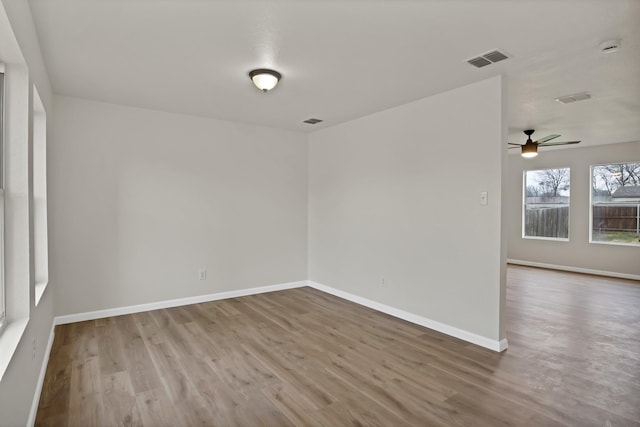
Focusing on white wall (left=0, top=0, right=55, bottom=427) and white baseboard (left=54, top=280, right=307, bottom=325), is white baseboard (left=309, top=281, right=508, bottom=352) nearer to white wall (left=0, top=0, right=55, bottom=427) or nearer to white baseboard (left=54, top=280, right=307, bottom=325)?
white baseboard (left=54, top=280, right=307, bottom=325)

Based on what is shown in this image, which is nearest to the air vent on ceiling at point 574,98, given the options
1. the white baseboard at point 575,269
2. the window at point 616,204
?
the window at point 616,204

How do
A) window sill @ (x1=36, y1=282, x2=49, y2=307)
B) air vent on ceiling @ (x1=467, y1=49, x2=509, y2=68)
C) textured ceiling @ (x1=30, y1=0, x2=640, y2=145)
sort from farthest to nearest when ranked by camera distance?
air vent on ceiling @ (x1=467, y1=49, x2=509, y2=68) → window sill @ (x1=36, y1=282, x2=49, y2=307) → textured ceiling @ (x1=30, y1=0, x2=640, y2=145)

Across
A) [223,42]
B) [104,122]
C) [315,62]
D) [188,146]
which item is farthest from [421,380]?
[104,122]

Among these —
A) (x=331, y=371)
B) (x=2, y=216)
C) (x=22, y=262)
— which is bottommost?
(x=331, y=371)

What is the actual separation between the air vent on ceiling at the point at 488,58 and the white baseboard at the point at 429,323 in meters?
2.50

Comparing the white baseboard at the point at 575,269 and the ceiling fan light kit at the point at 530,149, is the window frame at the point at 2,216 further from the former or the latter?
the white baseboard at the point at 575,269

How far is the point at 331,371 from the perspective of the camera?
2.82 meters

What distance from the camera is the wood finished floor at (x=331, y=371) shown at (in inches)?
88.6

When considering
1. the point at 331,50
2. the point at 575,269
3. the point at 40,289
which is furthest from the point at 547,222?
the point at 40,289

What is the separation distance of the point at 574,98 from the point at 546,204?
4420 millimetres

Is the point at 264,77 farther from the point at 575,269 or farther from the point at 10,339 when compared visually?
the point at 575,269

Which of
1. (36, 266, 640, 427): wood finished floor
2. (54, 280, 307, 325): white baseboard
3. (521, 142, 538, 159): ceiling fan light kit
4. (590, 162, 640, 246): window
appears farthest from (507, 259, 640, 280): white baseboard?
(54, 280, 307, 325): white baseboard

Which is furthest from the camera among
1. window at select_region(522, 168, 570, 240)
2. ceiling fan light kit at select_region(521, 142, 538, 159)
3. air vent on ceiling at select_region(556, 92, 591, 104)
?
window at select_region(522, 168, 570, 240)

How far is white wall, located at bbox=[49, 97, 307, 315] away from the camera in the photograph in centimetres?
396
